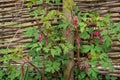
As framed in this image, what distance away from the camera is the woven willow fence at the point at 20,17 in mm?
2787

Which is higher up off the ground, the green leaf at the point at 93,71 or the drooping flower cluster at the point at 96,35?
the drooping flower cluster at the point at 96,35

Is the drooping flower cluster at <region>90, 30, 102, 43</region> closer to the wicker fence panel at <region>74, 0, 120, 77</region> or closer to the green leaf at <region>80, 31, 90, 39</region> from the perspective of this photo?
the green leaf at <region>80, 31, 90, 39</region>

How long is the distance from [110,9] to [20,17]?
33.9 inches

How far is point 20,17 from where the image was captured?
2996 millimetres

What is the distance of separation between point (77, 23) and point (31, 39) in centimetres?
62

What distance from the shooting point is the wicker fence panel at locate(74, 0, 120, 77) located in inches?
108

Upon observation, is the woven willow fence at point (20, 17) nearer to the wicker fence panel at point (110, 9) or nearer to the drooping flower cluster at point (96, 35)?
the wicker fence panel at point (110, 9)

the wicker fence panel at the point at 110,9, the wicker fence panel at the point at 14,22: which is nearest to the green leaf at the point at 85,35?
the wicker fence panel at the point at 110,9

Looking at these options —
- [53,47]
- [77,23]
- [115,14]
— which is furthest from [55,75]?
[115,14]

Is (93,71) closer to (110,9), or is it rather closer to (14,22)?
(110,9)

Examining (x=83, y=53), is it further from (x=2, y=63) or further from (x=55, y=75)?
(x=2, y=63)

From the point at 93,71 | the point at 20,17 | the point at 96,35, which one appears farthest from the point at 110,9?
the point at 20,17

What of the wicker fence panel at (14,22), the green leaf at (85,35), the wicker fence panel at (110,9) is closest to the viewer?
the green leaf at (85,35)

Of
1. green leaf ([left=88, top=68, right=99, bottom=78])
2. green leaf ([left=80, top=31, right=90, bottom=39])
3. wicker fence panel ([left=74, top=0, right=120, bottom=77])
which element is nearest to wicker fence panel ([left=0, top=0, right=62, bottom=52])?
wicker fence panel ([left=74, top=0, right=120, bottom=77])
